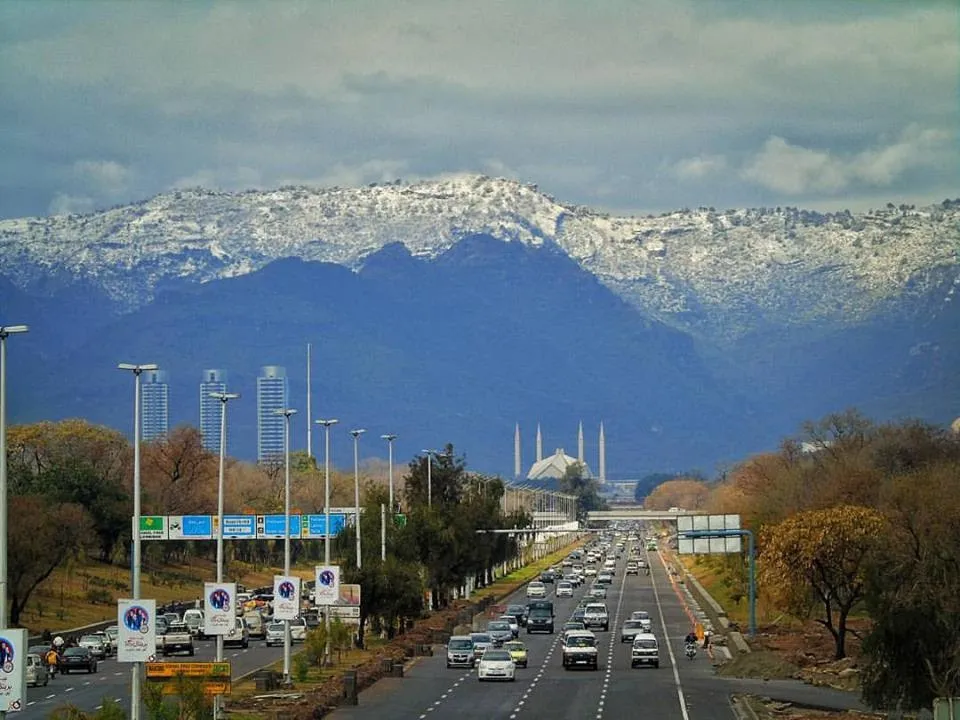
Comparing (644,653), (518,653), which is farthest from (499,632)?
(644,653)

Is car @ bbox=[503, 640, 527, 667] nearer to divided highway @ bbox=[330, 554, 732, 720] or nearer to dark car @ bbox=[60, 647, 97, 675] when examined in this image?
divided highway @ bbox=[330, 554, 732, 720]

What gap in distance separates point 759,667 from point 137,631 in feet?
126

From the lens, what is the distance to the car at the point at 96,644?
93.2 meters

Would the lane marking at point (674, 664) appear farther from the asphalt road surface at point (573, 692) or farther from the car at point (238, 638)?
the car at point (238, 638)

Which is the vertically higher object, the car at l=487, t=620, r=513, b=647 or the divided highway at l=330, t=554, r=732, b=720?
the car at l=487, t=620, r=513, b=647

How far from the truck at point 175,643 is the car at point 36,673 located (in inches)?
460

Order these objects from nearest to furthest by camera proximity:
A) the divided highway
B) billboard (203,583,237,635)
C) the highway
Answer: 1. the divided highway
2. billboard (203,583,237,635)
3. the highway

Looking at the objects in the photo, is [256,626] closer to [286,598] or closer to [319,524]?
[319,524]

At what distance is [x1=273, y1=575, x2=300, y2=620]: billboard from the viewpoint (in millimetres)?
72250

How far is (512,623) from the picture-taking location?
109438mm

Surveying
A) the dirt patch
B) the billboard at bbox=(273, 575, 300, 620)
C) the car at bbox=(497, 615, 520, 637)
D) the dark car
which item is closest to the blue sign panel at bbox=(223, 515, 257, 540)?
the car at bbox=(497, 615, 520, 637)

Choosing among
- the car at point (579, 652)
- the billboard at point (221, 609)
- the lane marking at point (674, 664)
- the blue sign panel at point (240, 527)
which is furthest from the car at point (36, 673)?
the blue sign panel at point (240, 527)

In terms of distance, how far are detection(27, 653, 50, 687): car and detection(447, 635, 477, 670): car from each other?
17994 millimetres

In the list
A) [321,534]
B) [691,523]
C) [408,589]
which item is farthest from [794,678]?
[321,534]
